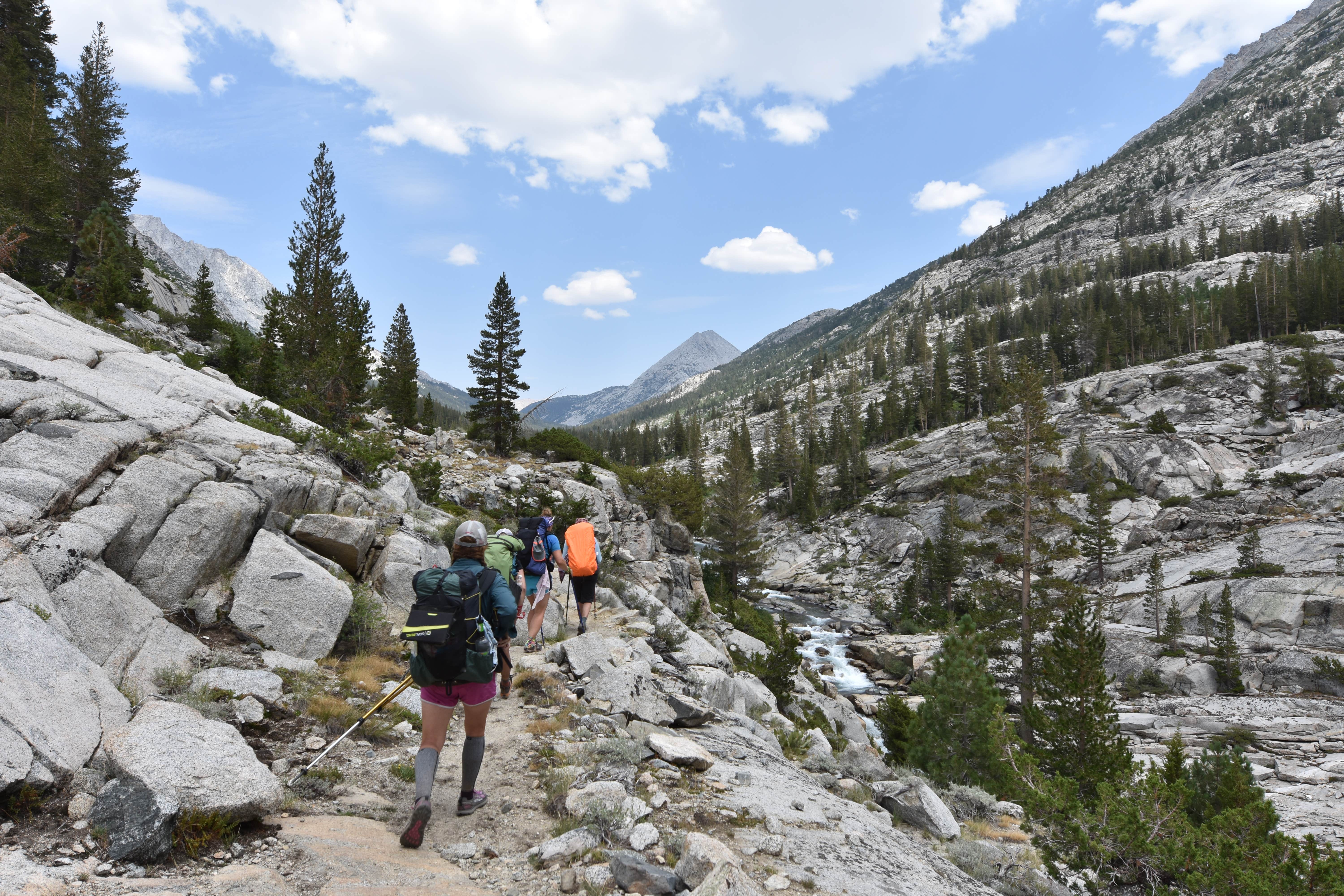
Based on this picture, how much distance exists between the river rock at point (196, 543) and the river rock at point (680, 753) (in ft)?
22.2

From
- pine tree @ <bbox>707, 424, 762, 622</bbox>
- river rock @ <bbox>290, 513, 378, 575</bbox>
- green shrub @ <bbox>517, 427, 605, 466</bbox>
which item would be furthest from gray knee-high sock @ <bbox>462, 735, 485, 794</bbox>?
pine tree @ <bbox>707, 424, 762, 622</bbox>

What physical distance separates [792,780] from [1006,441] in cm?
1854

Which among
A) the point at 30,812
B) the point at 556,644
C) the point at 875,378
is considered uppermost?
the point at 875,378

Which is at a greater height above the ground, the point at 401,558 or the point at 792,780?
the point at 401,558

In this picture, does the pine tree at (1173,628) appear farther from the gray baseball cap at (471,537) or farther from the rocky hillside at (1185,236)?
the rocky hillside at (1185,236)

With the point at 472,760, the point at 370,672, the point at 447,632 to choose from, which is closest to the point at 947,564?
the point at 370,672

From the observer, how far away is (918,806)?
27.8 feet

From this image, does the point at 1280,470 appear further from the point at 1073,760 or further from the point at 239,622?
the point at 239,622

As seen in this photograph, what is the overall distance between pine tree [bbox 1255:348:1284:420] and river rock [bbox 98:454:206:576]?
96.0m

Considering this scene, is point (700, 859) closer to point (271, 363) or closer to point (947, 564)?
point (271, 363)

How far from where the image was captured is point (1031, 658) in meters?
20.2

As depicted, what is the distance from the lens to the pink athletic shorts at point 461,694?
490cm

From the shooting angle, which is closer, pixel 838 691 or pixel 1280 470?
pixel 838 691

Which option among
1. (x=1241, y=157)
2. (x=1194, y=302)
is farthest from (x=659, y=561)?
(x=1241, y=157)
